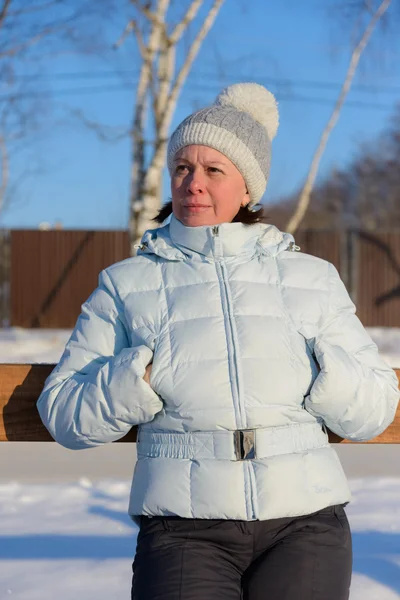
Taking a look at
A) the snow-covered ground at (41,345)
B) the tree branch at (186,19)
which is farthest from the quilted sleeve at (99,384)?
the tree branch at (186,19)

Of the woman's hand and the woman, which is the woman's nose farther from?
the woman's hand

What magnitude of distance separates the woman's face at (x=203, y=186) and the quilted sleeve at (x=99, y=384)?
241mm

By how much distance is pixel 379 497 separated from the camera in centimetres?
450

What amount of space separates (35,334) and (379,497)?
12.0 metres

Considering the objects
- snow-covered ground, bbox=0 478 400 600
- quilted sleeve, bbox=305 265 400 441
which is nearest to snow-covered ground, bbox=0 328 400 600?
snow-covered ground, bbox=0 478 400 600

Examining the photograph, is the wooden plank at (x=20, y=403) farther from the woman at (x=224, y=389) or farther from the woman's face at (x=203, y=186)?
the woman's face at (x=203, y=186)

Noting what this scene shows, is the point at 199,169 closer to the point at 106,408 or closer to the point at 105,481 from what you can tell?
the point at 106,408

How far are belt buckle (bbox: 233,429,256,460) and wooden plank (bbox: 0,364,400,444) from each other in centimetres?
49

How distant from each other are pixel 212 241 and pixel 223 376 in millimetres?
321

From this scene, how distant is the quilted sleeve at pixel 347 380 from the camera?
6.06 feet

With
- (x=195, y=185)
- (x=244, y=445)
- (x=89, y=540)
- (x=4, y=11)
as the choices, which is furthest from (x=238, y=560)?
(x=4, y=11)

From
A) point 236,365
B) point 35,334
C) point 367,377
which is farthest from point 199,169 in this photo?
point 35,334

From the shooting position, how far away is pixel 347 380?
1.86 meters

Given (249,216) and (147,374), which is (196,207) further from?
(147,374)
